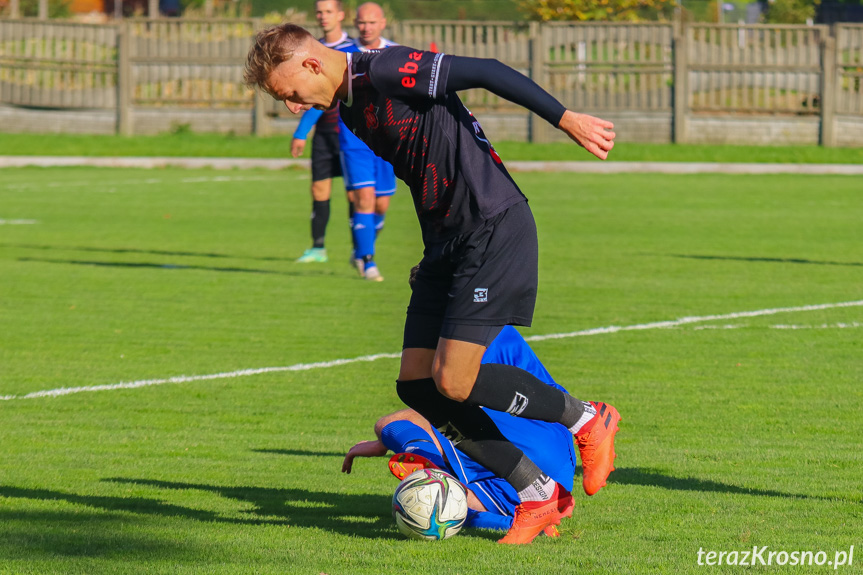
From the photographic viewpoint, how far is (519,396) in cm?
487

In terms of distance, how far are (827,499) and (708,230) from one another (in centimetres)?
1183

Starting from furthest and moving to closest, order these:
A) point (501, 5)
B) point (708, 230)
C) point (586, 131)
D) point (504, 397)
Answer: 1. point (501, 5)
2. point (708, 230)
3. point (504, 397)
4. point (586, 131)

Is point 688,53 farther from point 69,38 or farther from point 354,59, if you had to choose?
point 354,59

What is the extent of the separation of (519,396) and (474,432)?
284 millimetres

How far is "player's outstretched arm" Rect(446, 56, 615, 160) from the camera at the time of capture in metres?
4.46

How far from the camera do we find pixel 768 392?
7578 millimetres

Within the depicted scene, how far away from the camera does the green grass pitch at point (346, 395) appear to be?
4.67m

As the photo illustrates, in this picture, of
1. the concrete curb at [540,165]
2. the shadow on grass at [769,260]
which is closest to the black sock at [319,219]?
the shadow on grass at [769,260]

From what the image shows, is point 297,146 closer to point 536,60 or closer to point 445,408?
point 445,408

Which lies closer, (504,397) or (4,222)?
(504,397)

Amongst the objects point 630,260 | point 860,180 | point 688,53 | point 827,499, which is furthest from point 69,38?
point 827,499

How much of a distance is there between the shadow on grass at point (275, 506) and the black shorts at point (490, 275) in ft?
2.79

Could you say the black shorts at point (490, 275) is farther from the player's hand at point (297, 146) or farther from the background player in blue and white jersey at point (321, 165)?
the background player in blue and white jersey at point (321, 165)

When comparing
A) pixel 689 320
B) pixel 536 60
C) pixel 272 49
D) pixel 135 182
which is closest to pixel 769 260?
pixel 689 320
